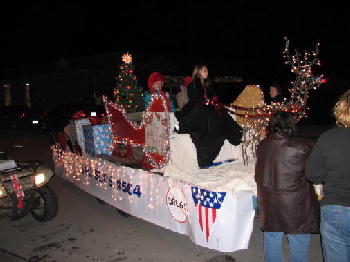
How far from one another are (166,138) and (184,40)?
24101 millimetres

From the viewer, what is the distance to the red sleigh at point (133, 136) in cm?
555

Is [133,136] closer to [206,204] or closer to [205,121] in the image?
[205,121]

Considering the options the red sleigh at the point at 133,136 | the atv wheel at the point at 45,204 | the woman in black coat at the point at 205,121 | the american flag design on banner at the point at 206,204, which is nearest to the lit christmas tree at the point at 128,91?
the red sleigh at the point at 133,136

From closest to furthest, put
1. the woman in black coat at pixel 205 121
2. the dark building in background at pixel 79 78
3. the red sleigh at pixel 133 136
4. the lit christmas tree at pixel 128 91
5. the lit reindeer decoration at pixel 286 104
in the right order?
the lit reindeer decoration at pixel 286 104 < the woman in black coat at pixel 205 121 < the red sleigh at pixel 133 136 < the lit christmas tree at pixel 128 91 < the dark building in background at pixel 79 78

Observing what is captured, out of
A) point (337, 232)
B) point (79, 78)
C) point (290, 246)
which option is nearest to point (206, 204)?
point (290, 246)

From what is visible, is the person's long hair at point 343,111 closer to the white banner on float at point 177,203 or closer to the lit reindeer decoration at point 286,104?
the white banner on float at point 177,203

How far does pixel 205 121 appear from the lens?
203 inches

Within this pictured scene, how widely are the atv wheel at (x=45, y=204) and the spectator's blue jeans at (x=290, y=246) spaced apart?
365cm

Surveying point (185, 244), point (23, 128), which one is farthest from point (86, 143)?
point (23, 128)

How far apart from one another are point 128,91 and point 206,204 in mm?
6257

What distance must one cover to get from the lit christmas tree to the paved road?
3.83 m

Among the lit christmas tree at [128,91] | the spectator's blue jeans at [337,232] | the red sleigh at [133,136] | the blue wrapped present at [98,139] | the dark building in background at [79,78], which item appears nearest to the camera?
the spectator's blue jeans at [337,232]

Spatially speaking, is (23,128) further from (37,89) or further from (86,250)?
(86,250)

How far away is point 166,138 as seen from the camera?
5.38 meters
